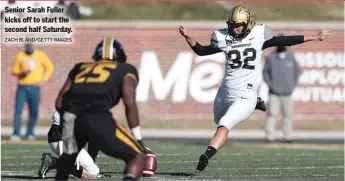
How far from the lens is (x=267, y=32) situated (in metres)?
10.8

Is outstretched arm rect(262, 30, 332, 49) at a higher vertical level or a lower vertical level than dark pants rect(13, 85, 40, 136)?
higher

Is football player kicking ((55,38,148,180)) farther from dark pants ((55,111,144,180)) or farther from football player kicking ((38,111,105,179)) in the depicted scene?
football player kicking ((38,111,105,179))

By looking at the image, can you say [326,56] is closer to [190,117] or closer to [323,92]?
[323,92]

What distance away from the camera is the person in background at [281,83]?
1775cm

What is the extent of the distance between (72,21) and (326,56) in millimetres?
5756

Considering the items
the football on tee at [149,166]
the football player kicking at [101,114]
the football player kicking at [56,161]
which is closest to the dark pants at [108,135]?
the football player kicking at [101,114]

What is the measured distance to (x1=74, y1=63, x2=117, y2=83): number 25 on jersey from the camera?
773cm

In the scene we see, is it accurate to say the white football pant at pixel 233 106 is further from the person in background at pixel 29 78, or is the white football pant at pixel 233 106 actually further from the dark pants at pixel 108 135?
the person in background at pixel 29 78

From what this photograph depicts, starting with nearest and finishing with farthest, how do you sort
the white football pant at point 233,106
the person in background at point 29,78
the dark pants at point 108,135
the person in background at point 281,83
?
the dark pants at point 108,135
the white football pant at point 233,106
the person in background at point 29,78
the person in background at point 281,83

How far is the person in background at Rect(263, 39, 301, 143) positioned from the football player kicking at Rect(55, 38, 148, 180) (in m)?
10.0

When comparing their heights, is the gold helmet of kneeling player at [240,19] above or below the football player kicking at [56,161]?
above

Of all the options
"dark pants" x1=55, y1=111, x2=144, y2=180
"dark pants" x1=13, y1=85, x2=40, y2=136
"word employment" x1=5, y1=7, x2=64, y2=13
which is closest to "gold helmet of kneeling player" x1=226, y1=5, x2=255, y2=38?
"dark pants" x1=55, y1=111, x2=144, y2=180

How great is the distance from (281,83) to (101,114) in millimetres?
10438

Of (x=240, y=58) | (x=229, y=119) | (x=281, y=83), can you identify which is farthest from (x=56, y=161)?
(x=281, y=83)
